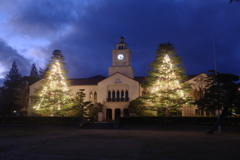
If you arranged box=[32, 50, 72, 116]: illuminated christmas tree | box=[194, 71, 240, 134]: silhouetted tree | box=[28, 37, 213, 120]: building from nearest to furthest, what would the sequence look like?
box=[194, 71, 240, 134]: silhouetted tree < box=[32, 50, 72, 116]: illuminated christmas tree < box=[28, 37, 213, 120]: building

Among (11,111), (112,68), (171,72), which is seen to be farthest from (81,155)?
(11,111)

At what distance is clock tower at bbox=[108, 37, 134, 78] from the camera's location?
48500 mm

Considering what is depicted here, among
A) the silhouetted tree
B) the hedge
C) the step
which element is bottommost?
the step

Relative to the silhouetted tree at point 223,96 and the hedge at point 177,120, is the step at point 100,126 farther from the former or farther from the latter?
the silhouetted tree at point 223,96

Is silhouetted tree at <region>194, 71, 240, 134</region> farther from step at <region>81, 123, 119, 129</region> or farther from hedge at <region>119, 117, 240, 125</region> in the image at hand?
step at <region>81, 123, 119, 129</region>

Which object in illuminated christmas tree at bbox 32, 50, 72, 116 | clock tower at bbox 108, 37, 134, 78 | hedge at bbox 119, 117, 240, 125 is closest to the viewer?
hedge at bbox 119, 117, 240, 125

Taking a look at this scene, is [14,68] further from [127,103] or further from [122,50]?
[127,103]

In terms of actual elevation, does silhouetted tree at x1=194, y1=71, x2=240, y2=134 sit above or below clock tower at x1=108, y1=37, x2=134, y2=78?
below

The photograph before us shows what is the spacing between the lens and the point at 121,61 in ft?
162

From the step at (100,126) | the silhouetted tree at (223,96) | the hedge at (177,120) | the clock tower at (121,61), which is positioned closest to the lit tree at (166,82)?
the hedge at (177,120)

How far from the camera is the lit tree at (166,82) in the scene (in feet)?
94.4

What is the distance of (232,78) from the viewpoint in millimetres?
18719

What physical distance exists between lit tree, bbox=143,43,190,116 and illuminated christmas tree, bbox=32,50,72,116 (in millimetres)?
13429

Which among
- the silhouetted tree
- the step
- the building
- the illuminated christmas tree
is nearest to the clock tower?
the building
